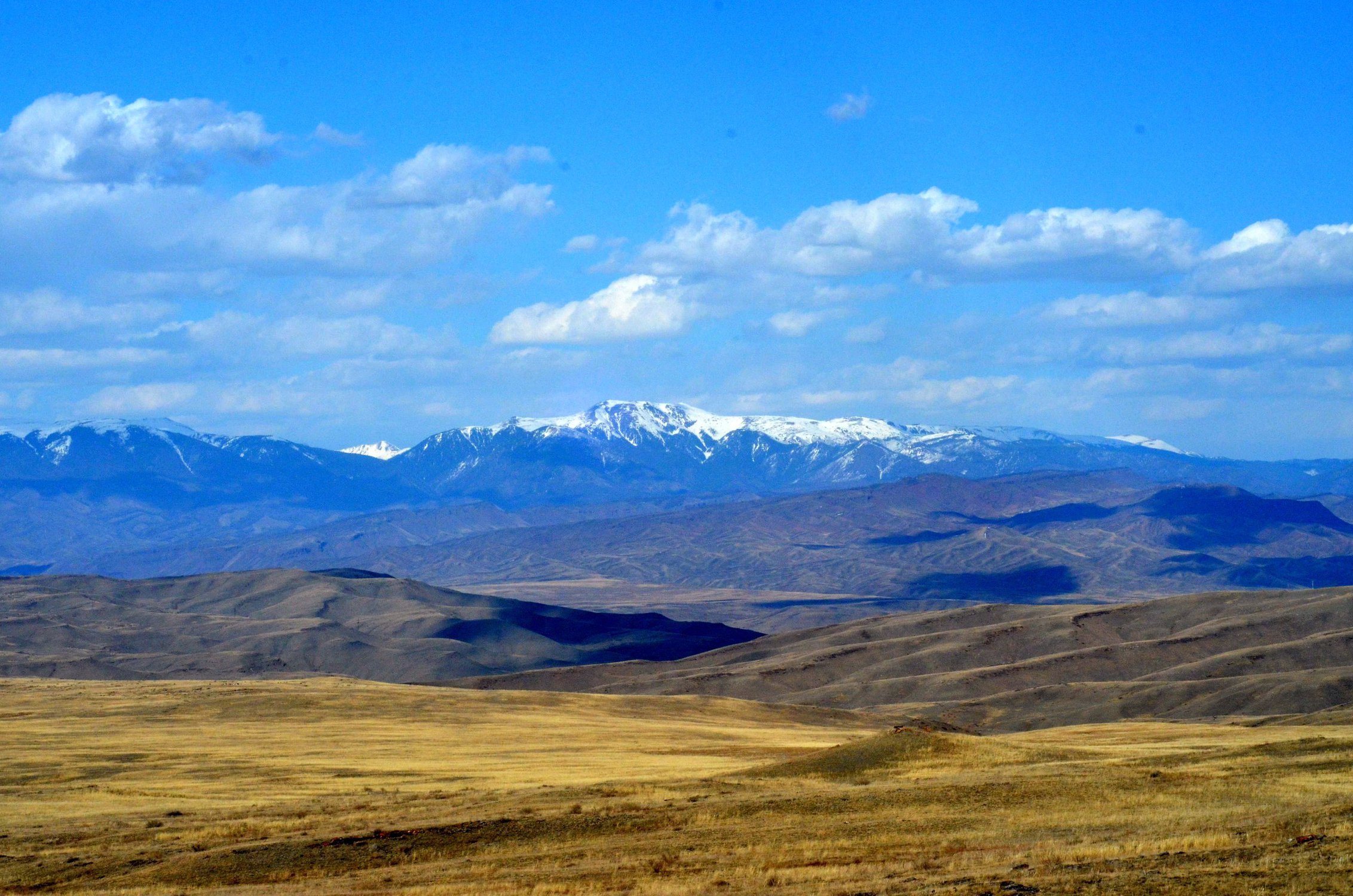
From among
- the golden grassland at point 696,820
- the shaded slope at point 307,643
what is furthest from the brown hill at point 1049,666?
the golden grassland at point 696,820

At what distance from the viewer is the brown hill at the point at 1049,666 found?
9712cm

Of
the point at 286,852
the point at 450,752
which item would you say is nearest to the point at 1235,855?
the point at 286,852

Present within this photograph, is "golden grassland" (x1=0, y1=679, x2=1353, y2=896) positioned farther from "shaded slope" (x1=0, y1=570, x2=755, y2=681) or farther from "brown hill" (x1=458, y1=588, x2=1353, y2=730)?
"shaded slope" (x1=0, y1=570, x2=755, y2=681)

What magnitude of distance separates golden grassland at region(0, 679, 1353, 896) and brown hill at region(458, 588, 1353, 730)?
133 feet

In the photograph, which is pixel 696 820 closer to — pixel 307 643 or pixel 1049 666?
pixel 1049 666

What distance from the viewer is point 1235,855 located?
2275 centimetres

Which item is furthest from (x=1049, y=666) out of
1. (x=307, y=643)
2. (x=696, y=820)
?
(x=696, y=820)

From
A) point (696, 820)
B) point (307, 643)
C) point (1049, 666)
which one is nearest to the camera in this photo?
point (696, 820)

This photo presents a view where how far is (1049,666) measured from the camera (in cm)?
11888

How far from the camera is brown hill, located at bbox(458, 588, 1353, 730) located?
9712cm

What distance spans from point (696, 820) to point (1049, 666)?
9525cm

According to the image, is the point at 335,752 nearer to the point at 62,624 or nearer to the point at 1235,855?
the point at 1235,855

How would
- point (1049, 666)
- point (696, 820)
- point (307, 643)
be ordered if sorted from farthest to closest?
1. point (307, 643)
2. point (1049, 666)
3. point (696, 820)

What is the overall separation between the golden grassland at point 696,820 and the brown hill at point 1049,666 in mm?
40402
